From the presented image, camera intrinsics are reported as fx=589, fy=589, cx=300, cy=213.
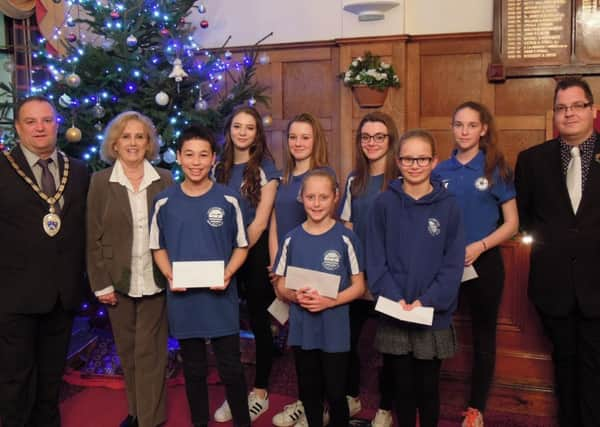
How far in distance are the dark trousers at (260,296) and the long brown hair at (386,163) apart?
54cm

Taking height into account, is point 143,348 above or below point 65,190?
below

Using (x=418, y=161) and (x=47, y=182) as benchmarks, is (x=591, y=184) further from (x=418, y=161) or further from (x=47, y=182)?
(x=47, y=182)

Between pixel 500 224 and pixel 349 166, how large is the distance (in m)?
2.44

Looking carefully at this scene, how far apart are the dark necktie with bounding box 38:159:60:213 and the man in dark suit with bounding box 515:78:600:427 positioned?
2.03m

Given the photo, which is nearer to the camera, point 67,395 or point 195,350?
point 195,350

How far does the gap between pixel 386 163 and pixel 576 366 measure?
1158 mm

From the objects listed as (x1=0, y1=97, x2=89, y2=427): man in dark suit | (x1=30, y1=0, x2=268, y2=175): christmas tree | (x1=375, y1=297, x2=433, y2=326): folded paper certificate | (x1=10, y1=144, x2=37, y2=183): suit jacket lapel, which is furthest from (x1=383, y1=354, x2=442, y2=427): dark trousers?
(x1=30, y1=0, x2=268, y2=175): christmas tree

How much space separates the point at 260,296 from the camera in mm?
2887

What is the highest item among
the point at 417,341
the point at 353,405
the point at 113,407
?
the point at 417,341

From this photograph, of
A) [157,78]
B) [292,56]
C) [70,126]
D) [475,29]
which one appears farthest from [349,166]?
[70,126]

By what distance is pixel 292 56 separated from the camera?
5121mm

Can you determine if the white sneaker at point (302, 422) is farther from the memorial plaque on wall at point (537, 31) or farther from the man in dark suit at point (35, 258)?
the memorial plaque on wall at point (537, 31)

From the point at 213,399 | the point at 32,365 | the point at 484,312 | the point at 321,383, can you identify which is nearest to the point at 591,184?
the point at 484,312

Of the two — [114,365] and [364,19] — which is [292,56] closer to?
[364,19]
